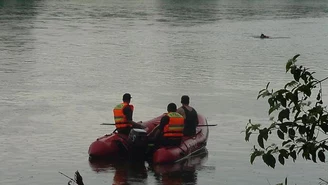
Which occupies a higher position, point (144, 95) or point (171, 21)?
point (144, 95)

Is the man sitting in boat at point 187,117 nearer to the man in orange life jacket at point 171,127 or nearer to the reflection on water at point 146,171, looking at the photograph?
the reflection on water at point 146,171

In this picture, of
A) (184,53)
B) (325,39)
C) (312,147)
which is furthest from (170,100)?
(325,39)

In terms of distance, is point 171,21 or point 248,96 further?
point 171,21

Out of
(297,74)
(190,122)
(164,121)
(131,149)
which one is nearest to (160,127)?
(164,121)

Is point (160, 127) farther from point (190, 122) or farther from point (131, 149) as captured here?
point (190, 122)

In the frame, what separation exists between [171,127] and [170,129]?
63mm

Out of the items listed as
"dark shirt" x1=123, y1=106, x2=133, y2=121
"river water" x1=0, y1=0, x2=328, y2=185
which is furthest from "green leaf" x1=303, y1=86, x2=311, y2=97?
"dark shirt" x1=123, y1=106, x2=133, y2=121

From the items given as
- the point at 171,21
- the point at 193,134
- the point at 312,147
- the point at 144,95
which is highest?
the point at 312,147

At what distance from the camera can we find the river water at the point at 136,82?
20.0 meters

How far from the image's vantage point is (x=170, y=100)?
105ft

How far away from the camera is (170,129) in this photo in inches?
772

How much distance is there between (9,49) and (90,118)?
25335 millimetres

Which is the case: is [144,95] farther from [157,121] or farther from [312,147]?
[312,147]

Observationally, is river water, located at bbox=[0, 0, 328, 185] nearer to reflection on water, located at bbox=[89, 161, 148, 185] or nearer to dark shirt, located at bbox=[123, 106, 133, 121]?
reflection on water, located at bbox=[89, 161, 148, 185]
